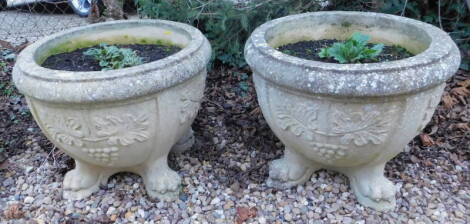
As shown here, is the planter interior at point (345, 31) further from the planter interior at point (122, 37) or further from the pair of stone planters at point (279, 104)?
the planter interior at point (122, 37)

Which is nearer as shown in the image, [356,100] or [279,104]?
[356,100]

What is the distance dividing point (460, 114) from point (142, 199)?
1923 millimetres

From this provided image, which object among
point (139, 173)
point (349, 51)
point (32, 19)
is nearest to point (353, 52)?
point (349, 51)

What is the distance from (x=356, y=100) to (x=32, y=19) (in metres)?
4.02

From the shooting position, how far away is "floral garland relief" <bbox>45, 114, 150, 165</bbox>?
70.8 inches

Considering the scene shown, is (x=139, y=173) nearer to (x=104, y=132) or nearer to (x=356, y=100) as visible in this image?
(x=104, y=132)

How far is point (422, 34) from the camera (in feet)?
6.62

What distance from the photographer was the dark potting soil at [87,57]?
2.09m

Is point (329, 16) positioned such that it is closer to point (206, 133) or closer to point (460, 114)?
point (206, 133)

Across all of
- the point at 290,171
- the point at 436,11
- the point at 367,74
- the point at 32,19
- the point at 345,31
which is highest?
the point at 367,74

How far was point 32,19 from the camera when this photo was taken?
469 centimetres

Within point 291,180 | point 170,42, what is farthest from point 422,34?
point 170,42

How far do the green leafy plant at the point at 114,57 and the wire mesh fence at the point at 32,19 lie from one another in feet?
7.42

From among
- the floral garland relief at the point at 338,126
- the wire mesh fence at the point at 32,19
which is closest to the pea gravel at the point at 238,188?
the floral garland relief at the point at 338,126
